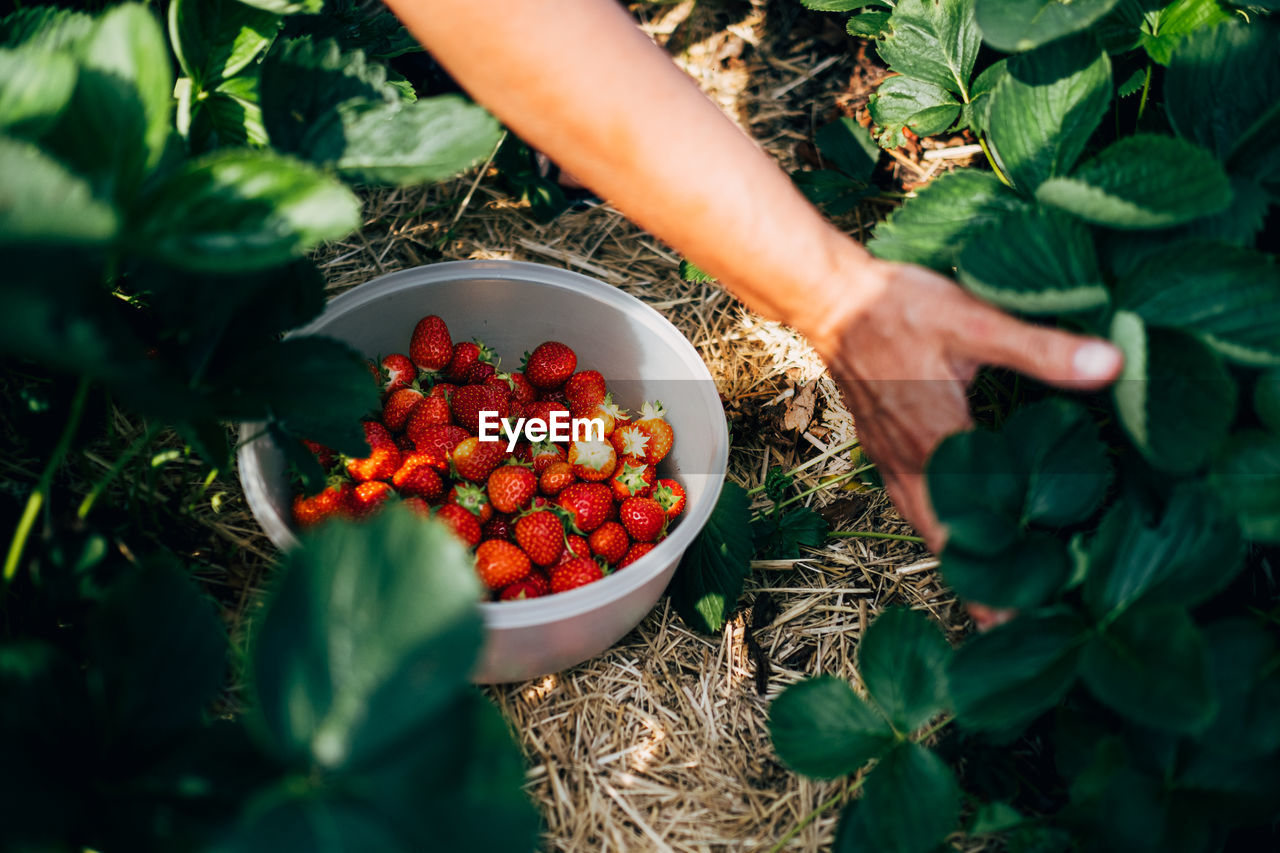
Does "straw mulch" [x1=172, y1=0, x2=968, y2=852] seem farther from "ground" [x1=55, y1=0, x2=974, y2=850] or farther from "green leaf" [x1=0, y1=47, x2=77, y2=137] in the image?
"green leaf" [x1=0, y1=47, x2=77, y2=137]

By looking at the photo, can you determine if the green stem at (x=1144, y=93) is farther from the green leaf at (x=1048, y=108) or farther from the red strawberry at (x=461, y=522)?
the red strawberry at (x=461, y=522)

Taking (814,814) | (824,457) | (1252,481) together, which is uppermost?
(1252,481)

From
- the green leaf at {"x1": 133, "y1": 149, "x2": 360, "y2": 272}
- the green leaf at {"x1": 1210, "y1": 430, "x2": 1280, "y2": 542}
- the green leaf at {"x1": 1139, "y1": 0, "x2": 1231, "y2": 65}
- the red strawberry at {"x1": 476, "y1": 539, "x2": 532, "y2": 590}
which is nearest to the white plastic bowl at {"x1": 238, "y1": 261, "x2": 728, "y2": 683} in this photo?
the red strawberry at {"x1": 476, "y1": 539, "x2": 532, "y2": 590}

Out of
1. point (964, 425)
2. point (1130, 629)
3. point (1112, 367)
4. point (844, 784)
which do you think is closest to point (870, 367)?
point (964, 425)

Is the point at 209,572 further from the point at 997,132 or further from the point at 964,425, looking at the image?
the point at 997,132

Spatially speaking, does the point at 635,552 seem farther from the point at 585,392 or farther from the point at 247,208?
the point at 247,208

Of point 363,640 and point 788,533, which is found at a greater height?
point 363,640

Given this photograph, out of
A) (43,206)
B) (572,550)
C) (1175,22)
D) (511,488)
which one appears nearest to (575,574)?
(572,550)

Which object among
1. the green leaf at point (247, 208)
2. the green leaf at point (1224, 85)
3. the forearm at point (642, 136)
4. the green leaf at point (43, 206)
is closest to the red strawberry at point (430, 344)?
the forearm at point (642, 136)

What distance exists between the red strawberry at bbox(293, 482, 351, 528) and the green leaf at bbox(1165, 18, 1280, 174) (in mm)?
1020

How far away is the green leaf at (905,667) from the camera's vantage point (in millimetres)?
769

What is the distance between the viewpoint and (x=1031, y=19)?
2.48 ft

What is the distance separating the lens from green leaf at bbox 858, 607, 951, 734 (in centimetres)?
77

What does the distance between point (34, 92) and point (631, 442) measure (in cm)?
79
